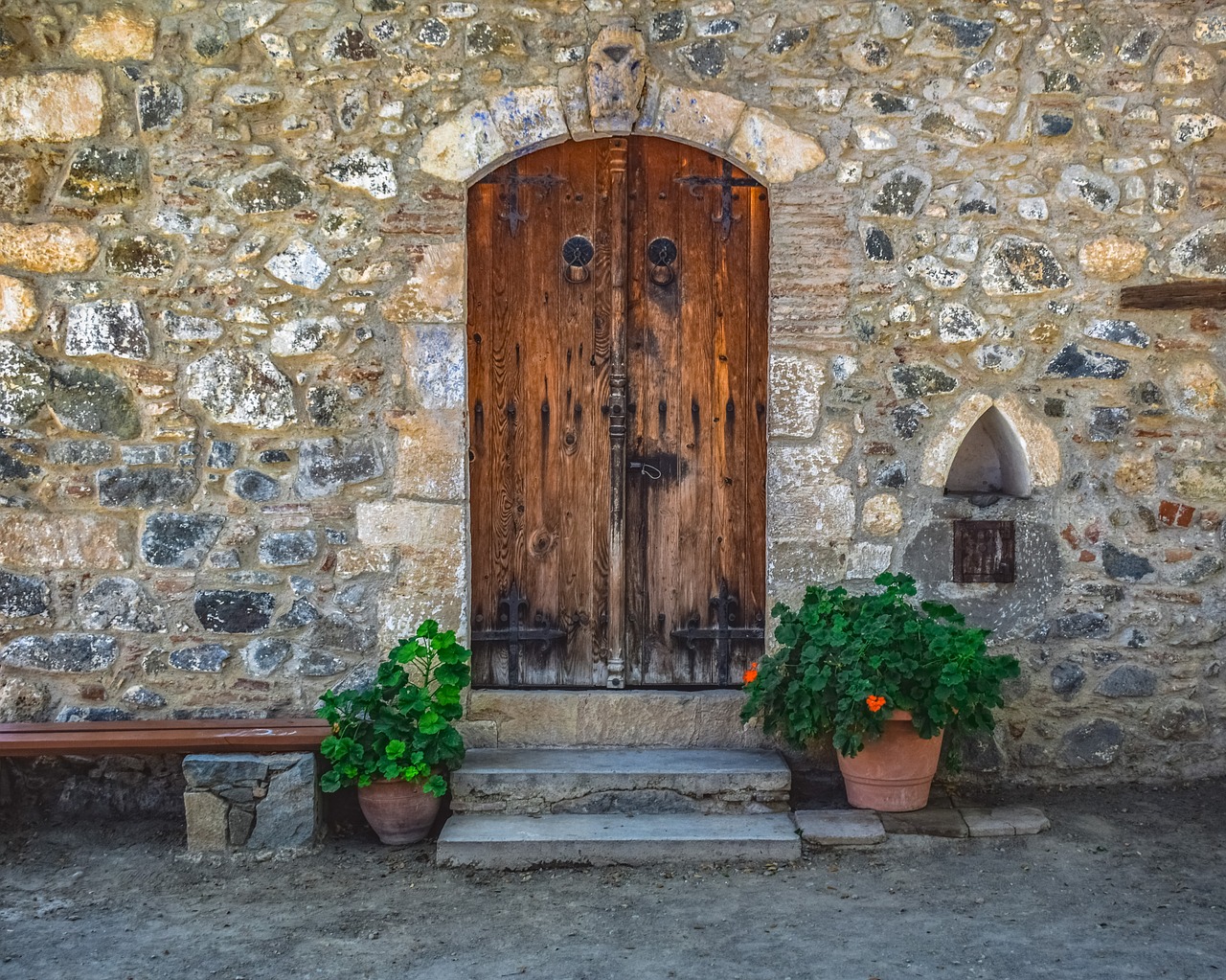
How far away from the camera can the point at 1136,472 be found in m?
4.00

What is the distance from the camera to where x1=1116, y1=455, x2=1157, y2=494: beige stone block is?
4.00m

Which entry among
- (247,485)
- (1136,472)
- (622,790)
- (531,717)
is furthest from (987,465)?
(247,485)

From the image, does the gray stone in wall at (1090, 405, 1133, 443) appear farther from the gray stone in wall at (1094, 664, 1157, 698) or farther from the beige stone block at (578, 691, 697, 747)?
the beige stone block at (578, 691, 697, 747)

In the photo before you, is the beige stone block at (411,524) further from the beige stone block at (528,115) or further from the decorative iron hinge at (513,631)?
the beige stone block at (528,115)

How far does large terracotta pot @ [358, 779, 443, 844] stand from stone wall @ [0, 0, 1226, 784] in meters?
0.50

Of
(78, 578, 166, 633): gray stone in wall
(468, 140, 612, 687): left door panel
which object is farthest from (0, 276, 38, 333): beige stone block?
(468, 140, 612, 687): left door panel

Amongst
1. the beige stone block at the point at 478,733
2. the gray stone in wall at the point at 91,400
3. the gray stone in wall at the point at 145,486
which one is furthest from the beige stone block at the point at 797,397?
the gray stone in wall at the point at 91,400

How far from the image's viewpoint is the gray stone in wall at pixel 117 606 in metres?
3.93

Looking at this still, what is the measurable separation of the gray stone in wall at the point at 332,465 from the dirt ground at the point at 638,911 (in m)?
1.15

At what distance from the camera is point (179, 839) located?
377 centimetres

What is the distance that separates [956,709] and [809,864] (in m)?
0.65

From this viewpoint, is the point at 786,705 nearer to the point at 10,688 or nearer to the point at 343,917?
the point at 343,917

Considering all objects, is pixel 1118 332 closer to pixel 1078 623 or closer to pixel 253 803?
pixel 1078 623

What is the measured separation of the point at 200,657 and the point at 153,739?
37 cm
